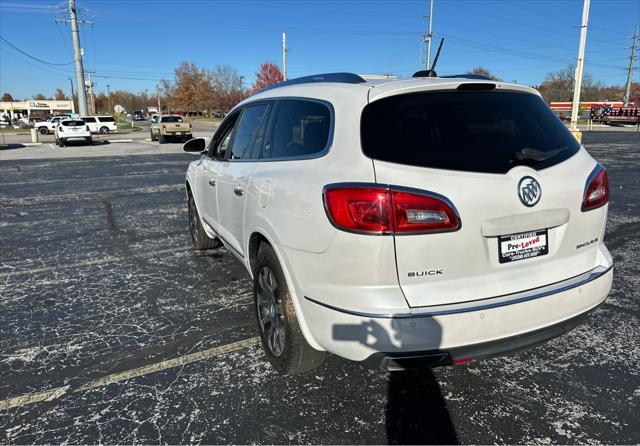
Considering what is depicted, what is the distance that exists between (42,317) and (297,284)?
2.62m

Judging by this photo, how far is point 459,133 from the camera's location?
237 cm

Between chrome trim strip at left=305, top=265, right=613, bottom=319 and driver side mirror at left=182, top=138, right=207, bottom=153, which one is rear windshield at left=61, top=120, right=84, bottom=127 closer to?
driver side mirror at left=182, top=138, right=207, bottom=153

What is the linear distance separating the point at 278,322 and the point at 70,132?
94.1 ft

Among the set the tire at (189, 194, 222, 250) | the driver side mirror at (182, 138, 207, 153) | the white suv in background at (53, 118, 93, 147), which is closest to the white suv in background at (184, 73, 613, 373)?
the driver side mirror at (182, 138, 207, 153)

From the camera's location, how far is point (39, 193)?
34.1 ft

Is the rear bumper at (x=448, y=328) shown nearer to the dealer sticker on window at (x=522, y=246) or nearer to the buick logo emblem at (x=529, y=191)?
the dealer sticker on window at (x=522, y=246)

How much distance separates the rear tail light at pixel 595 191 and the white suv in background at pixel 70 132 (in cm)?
2944

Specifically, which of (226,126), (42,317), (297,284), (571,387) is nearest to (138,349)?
(42,317)

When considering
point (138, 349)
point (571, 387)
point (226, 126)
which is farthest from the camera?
point (226, 126)

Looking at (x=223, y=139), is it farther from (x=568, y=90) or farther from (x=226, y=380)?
(x=568, y=90)

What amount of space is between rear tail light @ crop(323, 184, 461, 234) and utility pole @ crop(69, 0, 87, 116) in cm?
4283

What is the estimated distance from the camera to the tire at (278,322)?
2.67 meters

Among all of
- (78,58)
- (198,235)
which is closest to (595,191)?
(198,235)

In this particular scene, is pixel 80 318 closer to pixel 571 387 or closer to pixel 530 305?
pixel 530 305
